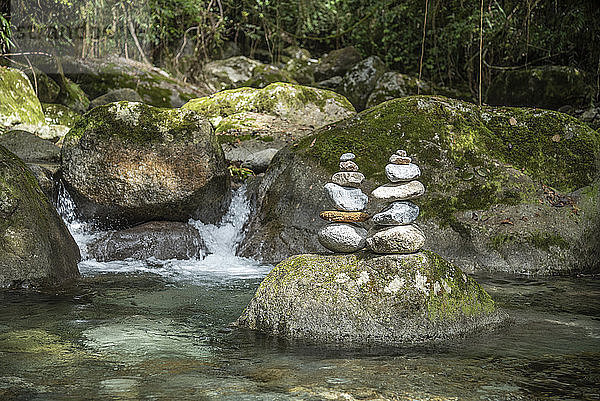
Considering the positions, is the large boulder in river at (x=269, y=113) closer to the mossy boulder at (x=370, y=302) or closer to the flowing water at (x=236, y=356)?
the flowing water at (x=236, y=356)

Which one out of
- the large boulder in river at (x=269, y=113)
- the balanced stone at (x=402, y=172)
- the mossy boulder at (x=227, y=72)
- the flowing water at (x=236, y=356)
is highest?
the mossy boulder at (x=227, y=72)

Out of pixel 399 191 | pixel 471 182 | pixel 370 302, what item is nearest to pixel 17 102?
pixel 471 182

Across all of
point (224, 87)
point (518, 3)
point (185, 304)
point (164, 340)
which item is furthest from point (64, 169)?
point (224, 87)

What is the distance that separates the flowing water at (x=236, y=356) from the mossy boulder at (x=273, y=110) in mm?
5260

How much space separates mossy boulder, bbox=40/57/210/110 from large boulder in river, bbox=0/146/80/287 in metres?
8.60

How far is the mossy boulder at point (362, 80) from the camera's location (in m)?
15.1

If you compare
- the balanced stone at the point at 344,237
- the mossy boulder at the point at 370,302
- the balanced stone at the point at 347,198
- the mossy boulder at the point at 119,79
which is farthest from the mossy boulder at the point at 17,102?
the mossy boulder at the point at 370,302

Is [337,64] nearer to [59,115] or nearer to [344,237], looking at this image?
[59,115]

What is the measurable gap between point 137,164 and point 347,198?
12.7ft

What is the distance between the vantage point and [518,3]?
10.2 metres

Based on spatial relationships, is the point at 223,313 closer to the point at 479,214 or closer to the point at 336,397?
the point at 336,397

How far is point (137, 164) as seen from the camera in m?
7.51

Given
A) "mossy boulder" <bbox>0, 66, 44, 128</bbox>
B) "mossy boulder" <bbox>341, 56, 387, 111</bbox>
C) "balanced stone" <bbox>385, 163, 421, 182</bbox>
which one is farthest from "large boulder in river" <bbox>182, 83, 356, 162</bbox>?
"balanced stone" <bbox>385, 163, 421, 182</bbox>

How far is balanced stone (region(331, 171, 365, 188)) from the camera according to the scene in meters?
4.39
